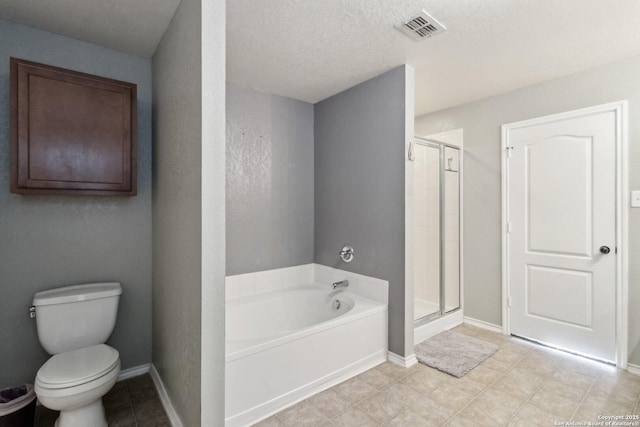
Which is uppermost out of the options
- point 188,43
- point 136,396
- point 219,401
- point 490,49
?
point 490,49

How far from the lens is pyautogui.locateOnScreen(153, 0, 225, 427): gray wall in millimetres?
1398

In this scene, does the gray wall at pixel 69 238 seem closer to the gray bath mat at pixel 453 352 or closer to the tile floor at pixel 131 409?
the tile floor at pixel 131 409

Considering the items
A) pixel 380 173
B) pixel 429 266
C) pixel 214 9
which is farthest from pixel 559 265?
pixel 214 9

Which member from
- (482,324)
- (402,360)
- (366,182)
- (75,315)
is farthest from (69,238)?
(482,324)

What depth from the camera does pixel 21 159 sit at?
68.1 inches

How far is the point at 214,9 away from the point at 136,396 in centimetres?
238

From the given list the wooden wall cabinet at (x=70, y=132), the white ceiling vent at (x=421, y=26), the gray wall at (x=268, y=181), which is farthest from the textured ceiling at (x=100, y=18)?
the white ceiling vent at (x=421, y=26)

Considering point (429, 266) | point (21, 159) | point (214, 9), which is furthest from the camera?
point (429, 266)

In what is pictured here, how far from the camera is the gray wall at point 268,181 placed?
2.77 metres

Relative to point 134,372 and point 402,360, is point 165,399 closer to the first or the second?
point 134,372

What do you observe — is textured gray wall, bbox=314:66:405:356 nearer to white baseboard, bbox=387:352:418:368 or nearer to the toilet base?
white baseboard, bbox=387:352:418:368

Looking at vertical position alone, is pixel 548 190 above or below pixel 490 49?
below

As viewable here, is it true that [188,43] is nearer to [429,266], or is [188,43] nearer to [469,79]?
[469,79]

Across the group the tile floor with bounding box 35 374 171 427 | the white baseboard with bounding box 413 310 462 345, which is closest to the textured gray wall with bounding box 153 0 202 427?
the tile floor with bounding box 35 374 171 427
